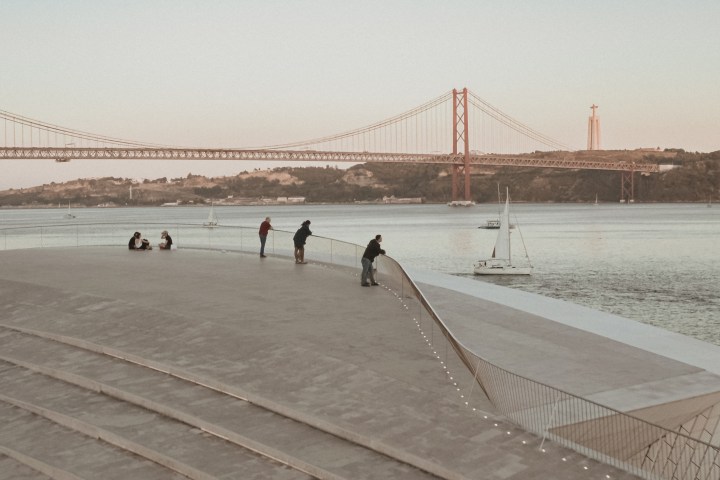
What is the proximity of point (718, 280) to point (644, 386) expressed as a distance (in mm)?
27566

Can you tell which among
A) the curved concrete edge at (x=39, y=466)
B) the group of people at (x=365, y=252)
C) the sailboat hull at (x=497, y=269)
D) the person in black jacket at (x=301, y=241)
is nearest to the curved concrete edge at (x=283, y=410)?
the curved concrete edge at (x=39, y=466)

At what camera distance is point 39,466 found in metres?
6.58

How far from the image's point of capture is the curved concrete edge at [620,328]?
1131 centimetres

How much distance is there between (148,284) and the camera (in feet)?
44.1

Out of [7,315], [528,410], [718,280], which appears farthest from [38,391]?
[718,280]

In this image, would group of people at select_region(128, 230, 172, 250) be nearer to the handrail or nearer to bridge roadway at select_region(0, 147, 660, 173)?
the handrail

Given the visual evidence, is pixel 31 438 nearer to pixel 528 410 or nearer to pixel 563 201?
pixel 528 410

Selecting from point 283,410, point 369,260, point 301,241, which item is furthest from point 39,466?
point 301,241

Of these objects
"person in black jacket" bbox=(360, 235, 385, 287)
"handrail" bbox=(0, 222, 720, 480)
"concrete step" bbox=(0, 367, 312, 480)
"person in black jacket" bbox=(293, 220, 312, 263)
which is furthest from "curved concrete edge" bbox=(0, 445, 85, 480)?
"person in black jacket" bbox=(293, 220, 312, 263)

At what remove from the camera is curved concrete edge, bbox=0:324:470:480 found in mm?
6035

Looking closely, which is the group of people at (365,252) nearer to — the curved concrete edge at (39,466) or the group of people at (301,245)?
the group of people at (301,245)

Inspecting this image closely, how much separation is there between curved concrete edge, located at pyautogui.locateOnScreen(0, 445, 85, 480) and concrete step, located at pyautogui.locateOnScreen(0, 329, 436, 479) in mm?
893

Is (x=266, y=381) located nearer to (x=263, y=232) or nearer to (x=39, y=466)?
(x=39, y=466)

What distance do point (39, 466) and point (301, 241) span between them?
10.4 m
